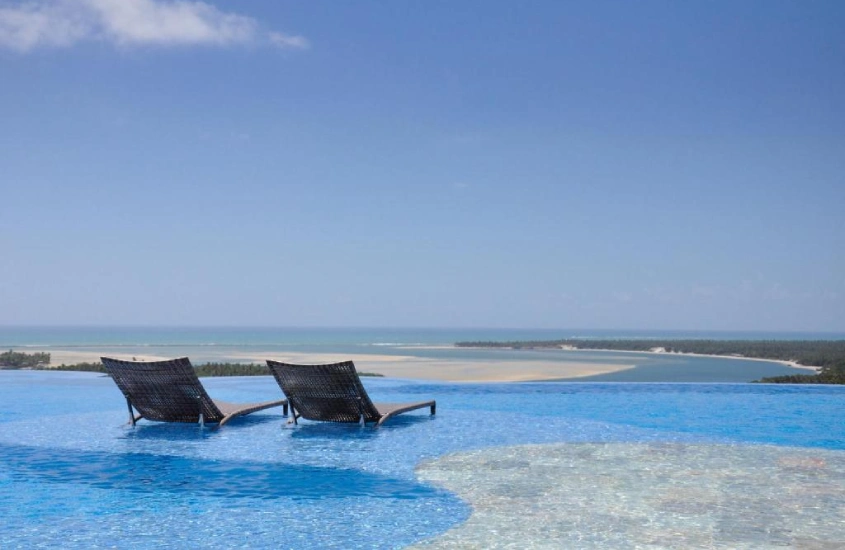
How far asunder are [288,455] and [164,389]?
6.40ft

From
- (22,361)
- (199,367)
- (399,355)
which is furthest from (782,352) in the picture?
(22,361)

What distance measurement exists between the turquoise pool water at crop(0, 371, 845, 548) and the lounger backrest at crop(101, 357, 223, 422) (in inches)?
7.2

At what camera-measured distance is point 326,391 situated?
802cm

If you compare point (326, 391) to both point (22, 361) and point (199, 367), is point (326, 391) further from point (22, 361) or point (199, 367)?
point (22, 361)

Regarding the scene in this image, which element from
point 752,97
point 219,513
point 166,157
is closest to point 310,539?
point 219,513

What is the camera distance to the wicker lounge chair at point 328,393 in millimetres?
7848

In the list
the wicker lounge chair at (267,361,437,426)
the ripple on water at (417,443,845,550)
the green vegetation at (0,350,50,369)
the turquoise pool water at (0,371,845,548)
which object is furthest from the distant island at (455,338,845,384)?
the green vegetation at (0,350,50,369)

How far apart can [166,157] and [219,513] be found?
3045cm

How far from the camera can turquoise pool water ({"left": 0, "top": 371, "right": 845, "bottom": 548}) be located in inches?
176

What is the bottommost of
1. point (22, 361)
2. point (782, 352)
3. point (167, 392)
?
point (22, 361)

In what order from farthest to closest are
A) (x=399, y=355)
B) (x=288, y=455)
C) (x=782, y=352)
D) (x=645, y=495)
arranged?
(x=782, y=352), (x=399, y=355), (x=288, y=455), (x=645, y=495)

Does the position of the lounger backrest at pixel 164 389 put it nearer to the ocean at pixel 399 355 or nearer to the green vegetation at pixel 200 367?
the green vegetation at pixel 200 367

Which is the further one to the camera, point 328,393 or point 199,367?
point 199,367

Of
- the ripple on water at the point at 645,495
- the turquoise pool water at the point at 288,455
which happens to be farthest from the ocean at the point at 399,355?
the ripple on water at the point at 645,495
